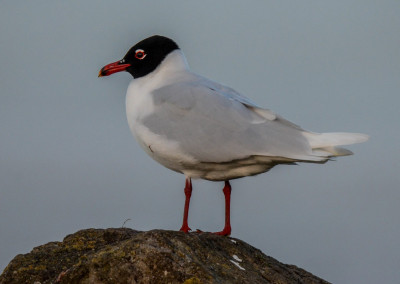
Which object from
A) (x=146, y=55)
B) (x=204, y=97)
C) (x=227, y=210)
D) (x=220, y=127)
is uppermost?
(x=146, y=55)

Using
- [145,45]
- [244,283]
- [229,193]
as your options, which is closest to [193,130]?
[229,193]

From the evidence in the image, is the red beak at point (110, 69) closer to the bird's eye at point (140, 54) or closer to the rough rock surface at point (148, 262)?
the bird's eye at point (140, 54)

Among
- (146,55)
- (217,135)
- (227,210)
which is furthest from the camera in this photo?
(146,55)

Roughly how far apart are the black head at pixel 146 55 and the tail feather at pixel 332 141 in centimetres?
241

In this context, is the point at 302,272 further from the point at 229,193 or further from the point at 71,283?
the point at 71,283

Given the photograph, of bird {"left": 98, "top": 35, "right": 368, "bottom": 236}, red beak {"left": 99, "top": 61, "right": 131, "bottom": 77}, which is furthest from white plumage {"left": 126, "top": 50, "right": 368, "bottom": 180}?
red beak {"left": 99, "top": 61, "right": 131, "bottom": 77}

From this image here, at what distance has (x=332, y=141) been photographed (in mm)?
7301

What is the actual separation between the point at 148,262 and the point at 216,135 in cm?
268

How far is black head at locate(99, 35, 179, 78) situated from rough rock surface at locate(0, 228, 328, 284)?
110 inches

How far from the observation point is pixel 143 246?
538 centimetres

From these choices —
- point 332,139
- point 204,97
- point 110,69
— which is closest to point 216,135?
point 204,97

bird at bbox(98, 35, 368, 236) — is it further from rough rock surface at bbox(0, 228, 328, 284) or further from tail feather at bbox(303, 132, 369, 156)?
rough rock surface at bbox(0, 228, 328, 284)

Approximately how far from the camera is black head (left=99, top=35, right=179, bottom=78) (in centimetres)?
894

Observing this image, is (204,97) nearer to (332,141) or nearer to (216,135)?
(216,135)
